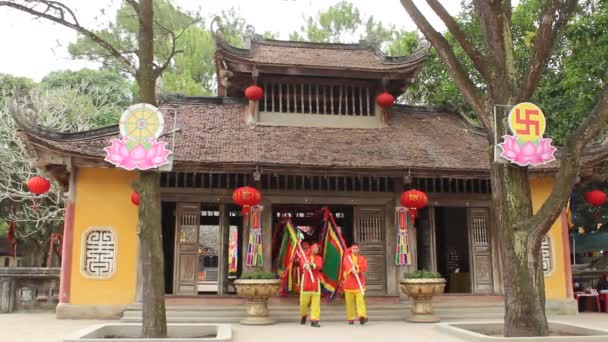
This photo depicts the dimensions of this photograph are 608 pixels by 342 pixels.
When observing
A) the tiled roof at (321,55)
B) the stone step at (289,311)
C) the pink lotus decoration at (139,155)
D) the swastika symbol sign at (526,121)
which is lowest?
the stone step at (289,311)

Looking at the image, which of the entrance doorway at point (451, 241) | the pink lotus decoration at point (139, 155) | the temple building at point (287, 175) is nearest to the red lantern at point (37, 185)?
the temple building at point (287, 175)

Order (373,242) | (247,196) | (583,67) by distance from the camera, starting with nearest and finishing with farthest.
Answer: (247,196) → (373,242) → (583,67)

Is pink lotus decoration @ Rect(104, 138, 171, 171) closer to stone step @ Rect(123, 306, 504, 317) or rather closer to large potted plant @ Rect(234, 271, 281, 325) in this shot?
large potted plant @ Rect(234, 271, 281, 325)

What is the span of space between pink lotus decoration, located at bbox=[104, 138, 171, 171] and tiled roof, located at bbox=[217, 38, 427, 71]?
5.02 metres

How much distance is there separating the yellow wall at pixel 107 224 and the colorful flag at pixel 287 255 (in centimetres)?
267

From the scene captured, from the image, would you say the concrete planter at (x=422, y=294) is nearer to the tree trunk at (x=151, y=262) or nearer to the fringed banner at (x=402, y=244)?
the fringed banner at (x=402, y=244)

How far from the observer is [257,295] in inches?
339

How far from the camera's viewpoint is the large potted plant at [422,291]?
8.84m

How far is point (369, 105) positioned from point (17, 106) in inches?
280

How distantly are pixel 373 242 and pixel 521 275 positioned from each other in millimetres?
4248

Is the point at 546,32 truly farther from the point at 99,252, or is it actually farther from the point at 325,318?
the point at 99,252

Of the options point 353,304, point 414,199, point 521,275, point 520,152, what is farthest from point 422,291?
point 520,152

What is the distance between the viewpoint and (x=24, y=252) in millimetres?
23047

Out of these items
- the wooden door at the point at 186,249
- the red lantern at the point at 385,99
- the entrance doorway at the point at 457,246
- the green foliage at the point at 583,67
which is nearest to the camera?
the wooden door at the point at 186,249
